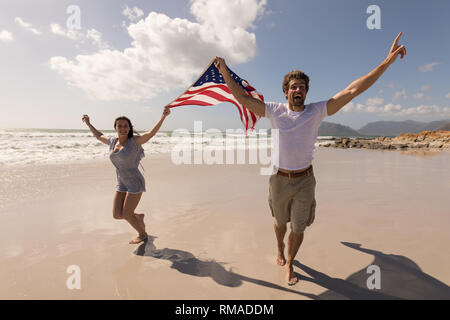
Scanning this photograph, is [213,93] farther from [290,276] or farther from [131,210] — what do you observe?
[290,276]

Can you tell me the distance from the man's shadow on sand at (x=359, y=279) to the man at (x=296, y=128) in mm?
372

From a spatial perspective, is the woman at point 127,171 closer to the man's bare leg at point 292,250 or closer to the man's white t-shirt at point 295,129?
the man's white t-shirt at point 295,129

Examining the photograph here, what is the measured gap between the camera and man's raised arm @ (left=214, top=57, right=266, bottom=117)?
7.14 ft

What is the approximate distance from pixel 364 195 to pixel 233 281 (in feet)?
16.4

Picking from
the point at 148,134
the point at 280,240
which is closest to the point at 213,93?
the point at 148,134

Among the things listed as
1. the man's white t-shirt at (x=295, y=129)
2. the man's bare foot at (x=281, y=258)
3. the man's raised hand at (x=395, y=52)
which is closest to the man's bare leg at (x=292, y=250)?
the man's bare foot at (x=281, y=258)

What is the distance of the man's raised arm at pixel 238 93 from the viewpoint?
2178mm

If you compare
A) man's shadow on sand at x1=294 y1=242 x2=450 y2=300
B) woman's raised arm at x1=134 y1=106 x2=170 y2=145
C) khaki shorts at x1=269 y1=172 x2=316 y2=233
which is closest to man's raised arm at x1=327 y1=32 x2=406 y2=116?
khaki shorts at x1=269 y1=172 x2=316 y2=233

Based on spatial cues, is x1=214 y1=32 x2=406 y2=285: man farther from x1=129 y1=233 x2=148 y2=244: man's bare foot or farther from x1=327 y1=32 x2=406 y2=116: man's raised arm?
x1=129 y1=233 x2=148 y2=244: man's bare foot

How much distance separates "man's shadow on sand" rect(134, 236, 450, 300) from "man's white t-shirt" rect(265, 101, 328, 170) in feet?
4.92

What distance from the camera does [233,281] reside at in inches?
102

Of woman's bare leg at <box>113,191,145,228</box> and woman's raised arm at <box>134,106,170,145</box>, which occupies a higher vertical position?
woman's raised arm at <box>134,106,170,145</box>
